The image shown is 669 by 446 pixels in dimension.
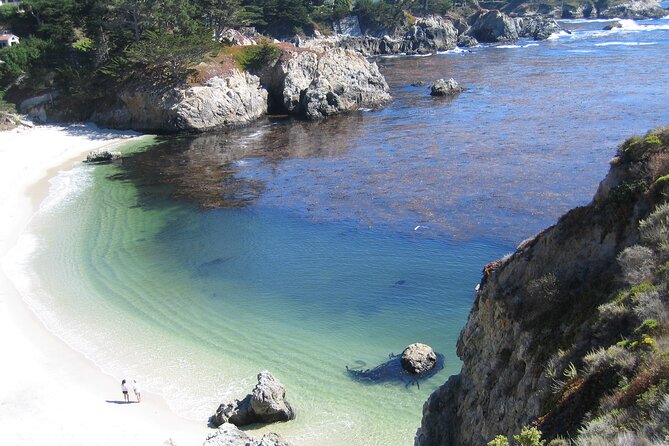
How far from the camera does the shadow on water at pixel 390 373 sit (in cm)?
2467

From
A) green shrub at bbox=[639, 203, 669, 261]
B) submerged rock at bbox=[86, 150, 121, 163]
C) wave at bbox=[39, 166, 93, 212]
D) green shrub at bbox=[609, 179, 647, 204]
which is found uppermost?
green shrub at bbox=[609, 179, 647, 204]

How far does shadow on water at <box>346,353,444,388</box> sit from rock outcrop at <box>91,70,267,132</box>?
54542 millimetres

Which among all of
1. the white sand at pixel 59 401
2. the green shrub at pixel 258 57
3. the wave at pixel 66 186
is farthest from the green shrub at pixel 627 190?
the green shrub at pixel 258 57

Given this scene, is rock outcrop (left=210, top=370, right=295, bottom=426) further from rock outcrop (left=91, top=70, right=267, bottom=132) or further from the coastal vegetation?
the coastal vegetation

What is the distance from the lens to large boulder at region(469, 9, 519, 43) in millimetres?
160250

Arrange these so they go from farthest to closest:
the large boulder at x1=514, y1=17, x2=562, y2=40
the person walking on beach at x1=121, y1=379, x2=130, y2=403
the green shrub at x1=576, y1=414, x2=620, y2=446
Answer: the large boulder at x1=514, y1=17, x2=562, y2=40, the person walking on beach at x1=121, y1=379, x2=130, y2=403, the green shrub at x1=576, y1=414, x2=620, y2=446

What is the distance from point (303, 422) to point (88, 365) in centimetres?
1092

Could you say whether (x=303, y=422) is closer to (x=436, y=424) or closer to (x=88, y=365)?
(x=436, y=424)

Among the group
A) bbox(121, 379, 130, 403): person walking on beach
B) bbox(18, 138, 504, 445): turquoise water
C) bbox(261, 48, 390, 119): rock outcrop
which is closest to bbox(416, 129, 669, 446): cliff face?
bbox(18, 138, 504, 445): turquoise water

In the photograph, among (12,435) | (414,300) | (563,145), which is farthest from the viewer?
(563,145)

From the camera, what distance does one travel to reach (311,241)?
39219 millimetres

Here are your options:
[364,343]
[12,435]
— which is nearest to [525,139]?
[364,343]

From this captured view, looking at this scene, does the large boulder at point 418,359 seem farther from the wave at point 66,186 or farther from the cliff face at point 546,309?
the wave at point 66,186

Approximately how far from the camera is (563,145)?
55531 millimetres
